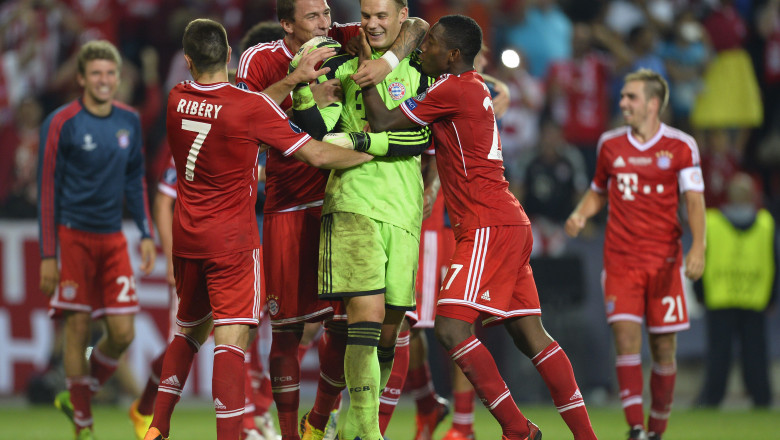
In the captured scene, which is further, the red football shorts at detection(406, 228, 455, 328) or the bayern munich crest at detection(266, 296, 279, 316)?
the red football shorts at detection(406, 228, 455, 328)

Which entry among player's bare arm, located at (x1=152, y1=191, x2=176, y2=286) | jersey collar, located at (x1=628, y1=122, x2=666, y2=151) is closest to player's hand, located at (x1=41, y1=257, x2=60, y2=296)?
player's bare arm, located at (x1=152, y1=191, x2=176, y2=286)

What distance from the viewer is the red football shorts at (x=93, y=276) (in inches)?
321

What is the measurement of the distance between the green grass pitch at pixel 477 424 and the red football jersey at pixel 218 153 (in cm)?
313

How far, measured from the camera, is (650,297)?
26.9 ft

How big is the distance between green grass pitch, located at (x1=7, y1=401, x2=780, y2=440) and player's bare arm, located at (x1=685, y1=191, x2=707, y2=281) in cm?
160

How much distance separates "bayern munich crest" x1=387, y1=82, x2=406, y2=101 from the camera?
635cm

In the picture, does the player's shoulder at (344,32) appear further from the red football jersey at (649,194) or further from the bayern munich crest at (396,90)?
the red football jersey at (649,194)

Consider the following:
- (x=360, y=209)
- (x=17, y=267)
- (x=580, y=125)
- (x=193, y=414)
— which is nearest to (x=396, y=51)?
(x=360, y=209)

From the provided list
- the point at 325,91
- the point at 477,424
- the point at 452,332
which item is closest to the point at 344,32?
the point at 325,91

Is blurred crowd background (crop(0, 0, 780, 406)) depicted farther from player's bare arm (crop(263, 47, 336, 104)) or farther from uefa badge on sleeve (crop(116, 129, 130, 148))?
player's bare arm (crop(263, 47, 336, 104))

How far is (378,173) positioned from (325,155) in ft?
1.21

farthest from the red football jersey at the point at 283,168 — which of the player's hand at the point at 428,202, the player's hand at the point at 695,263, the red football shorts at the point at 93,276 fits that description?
the player's hand at the point at 695,263

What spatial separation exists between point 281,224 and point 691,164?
340 centimetres

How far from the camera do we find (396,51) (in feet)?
20.7
